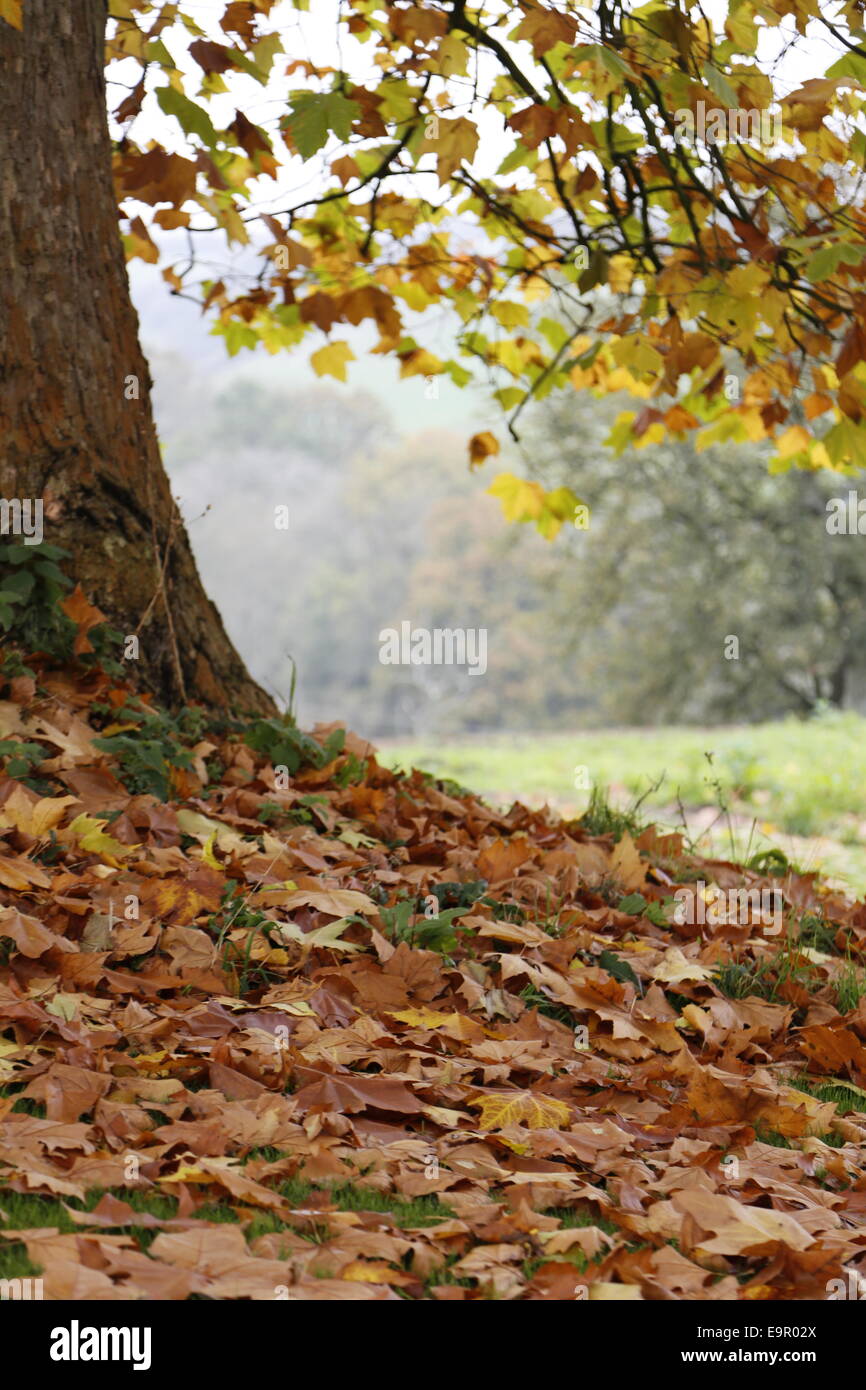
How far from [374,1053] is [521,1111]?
321 millimetres

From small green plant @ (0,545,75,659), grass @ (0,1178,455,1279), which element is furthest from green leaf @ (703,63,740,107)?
grass @ (0,1178,455,1279)

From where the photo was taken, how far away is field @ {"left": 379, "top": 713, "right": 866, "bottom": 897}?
26.1 feet

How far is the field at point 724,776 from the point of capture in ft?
26.1

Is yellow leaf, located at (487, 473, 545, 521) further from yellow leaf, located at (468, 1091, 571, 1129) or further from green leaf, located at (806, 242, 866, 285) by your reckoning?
yellow leaf, located at (468, 1091, 571, 1129)

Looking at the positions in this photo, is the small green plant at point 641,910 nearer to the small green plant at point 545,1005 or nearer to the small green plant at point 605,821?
the small green plant at point 545,1005

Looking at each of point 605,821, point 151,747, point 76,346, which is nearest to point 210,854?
point 151,747

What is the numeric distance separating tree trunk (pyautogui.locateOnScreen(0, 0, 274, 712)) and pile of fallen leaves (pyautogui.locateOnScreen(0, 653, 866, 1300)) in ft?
1.32

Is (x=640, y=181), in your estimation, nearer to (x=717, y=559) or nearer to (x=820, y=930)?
(x=820, y=930)

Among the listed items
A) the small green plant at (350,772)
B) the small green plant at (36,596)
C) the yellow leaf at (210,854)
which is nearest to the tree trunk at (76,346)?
the small green plant at (36,596)

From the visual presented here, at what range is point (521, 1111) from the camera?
235 centimetres

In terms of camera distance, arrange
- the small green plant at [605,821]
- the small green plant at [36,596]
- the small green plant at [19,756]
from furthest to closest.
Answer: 1. the small green plant at [605,821]
2. the small green plant at [36,596]
3. the small green plant at [19,756]

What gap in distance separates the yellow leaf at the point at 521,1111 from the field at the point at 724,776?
3.36 meters

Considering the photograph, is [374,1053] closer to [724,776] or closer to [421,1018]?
[421,1018]
